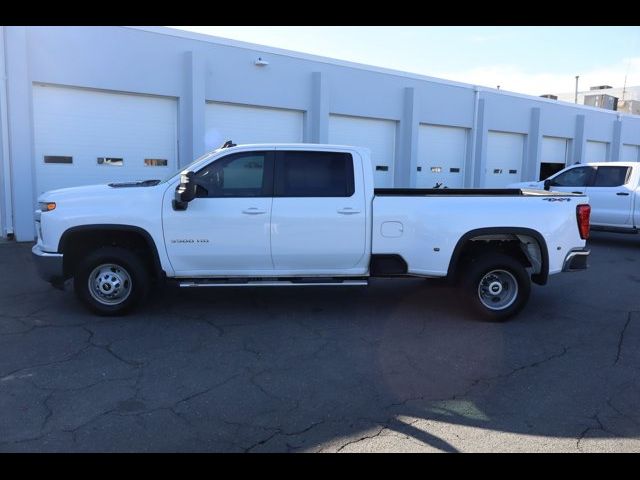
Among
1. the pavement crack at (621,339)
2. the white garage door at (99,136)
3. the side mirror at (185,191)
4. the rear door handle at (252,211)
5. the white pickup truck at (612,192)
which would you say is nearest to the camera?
the pavement crack at (621,339)

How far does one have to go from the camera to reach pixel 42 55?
36.9ft

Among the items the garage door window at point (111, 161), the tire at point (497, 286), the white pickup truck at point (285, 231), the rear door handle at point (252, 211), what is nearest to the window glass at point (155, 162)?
the garage door window at point (111, 161)

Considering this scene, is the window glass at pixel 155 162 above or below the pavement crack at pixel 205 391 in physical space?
above

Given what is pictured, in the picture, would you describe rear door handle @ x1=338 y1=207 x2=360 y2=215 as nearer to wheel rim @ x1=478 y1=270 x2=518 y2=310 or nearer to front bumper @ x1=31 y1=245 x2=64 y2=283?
wheel rim @ x1=478 y1=270 x2=518 y2=310

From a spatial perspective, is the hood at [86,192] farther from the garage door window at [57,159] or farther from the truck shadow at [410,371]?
the garage door window at [57,159]

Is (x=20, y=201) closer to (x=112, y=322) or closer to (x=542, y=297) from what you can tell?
(x=112, y=322)

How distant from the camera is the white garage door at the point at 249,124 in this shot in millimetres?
13539

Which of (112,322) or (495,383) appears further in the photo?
(112,322)

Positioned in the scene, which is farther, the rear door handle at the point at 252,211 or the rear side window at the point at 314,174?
the rear side window at the point at 314,174

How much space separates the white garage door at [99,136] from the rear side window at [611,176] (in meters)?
9.96

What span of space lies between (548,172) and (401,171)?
882 centimetres

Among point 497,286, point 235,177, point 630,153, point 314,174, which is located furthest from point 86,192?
point 630,153

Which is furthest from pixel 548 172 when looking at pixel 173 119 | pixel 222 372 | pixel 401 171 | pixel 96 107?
pixel 222 372
